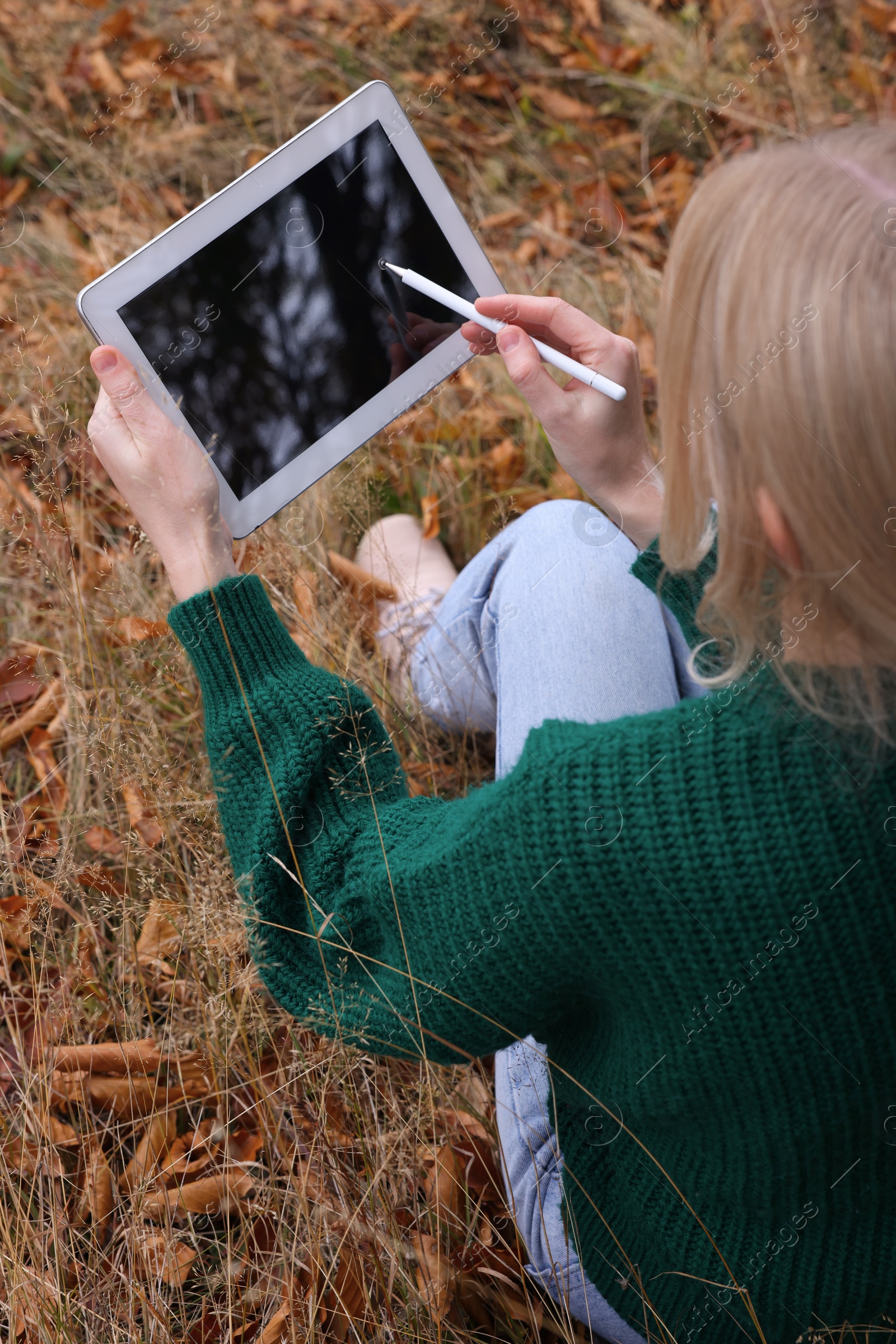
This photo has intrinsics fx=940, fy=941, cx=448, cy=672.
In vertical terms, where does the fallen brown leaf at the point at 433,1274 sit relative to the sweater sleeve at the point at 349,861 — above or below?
below

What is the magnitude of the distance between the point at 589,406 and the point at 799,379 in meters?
0.56

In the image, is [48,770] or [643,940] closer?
[643,940]

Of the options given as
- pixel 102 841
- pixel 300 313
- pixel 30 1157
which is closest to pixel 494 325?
pixel 300 313

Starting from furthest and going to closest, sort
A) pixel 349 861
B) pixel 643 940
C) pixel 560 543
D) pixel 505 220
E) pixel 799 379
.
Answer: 1. pixel 505 220
2. pixel 560 543
3. pixel 349 861
4. pixel 643 940
5. pixel 799 379

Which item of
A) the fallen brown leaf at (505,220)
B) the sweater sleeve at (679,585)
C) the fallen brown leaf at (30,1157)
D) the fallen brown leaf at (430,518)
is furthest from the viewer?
the fallen brown leaf at (505,220)

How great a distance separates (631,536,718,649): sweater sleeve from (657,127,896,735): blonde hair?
0.27m

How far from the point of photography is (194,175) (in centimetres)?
254

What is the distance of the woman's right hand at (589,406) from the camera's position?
3.89 ft

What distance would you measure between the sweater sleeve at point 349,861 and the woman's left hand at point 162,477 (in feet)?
0.27

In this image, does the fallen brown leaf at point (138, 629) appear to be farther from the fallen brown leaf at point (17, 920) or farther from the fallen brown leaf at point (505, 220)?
the fallen brown leaf at point (505, 220)

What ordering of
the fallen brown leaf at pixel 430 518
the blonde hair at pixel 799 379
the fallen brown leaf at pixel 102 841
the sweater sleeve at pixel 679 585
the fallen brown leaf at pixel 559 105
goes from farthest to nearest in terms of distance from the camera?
1. the fallen brown leaf at pixel 559 105
2. the fallen brown leaf at pixel 430 518
3. the fallen brown leaf at pixel 102 841
4. the sweater sleeve at pixel 679 585
5. the blonde hair at pixel 799 379

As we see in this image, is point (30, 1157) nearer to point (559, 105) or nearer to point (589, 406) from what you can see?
point (589, 406)

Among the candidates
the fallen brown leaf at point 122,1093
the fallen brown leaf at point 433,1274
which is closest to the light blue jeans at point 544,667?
the fallen brown leaf at point 433,1274

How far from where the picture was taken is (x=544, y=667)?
4.09 ft
